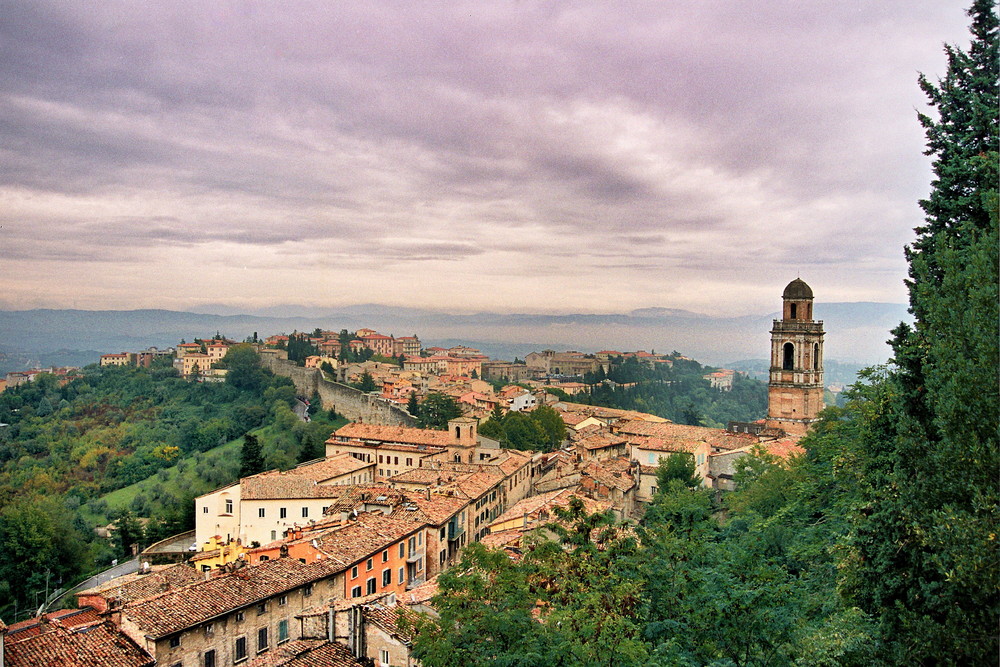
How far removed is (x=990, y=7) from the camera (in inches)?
254

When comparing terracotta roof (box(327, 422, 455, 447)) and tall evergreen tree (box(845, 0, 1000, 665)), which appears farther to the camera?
terracotta roof (box(327, 422, 455, 447))

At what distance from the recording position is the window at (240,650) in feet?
40.5

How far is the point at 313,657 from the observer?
9.55 meters

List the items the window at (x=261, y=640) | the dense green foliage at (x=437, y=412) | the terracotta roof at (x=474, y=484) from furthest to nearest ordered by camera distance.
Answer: the dense green foliage at (x=437, y=412)
the terracotta roof at (x=474, y=484)
the window at (x=261, y=640)

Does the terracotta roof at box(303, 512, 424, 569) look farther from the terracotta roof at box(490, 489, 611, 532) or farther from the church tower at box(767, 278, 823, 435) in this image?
the church tower at box(767, 278, 823, 435)

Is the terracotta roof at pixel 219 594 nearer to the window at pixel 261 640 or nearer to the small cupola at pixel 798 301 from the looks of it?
the window at pixel 261 640

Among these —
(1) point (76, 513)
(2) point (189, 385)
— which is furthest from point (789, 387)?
(2) point (189, 385)

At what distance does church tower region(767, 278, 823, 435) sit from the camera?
35.9m

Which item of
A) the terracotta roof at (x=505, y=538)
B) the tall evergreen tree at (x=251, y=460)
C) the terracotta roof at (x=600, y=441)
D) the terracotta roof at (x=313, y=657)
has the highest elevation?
the terracotta roof at (x=313, y=657)

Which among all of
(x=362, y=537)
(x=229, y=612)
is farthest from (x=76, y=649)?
(x=362, y=537)

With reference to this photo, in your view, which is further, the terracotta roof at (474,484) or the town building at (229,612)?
the terracotta roof at (474,484)

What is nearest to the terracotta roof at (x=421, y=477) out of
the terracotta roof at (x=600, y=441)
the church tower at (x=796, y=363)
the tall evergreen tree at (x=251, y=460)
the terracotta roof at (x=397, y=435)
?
the terracotta roof at (x=397, y=435)

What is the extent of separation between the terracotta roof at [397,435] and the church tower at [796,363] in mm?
17394

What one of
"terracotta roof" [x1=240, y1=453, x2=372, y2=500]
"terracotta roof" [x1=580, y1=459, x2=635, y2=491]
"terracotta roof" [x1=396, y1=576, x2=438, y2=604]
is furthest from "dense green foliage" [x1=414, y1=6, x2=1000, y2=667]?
"terracotta roof" [x1=240, y1=453, x2=372, y2=500]
